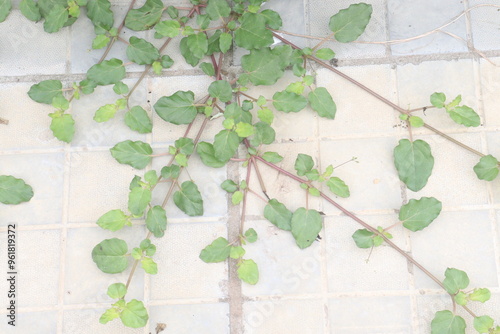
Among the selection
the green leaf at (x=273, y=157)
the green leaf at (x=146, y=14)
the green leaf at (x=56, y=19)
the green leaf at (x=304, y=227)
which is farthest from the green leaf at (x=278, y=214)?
the green leaf at (x=56, y=19)

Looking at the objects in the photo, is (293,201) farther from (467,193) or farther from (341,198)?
(467,193)

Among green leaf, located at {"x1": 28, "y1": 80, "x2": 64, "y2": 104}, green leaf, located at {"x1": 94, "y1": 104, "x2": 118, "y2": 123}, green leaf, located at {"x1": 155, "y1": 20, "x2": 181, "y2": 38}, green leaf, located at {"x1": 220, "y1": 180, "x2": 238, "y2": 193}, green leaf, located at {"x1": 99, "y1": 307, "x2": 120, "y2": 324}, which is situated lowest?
green leaf, located at {"x1": 99, "y1": 307, "x2": 120, "y2": 324}

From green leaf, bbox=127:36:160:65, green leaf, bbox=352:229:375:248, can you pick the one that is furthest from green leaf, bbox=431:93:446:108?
green leaf, bbox=127:36:160:65

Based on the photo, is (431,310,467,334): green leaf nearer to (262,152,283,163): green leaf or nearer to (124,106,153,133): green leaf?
(262,152,283,163): green leaf

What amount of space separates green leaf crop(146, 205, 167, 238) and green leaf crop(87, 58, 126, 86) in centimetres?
Answer: 45

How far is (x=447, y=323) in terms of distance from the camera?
57.8 inches

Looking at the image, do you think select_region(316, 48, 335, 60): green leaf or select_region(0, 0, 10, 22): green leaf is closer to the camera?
select_region(316, 48, 335, 60): green leaf

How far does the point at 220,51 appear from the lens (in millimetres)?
1651

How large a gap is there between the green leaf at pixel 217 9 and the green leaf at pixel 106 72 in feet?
1.13

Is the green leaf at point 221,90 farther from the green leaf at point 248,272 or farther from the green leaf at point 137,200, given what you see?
the green leaf at point 248,272

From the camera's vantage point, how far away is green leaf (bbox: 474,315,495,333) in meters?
1.44

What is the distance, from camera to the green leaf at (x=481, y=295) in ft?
4.76

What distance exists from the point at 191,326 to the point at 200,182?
17.8 inches

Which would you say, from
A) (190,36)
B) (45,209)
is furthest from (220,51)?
(45,209)
